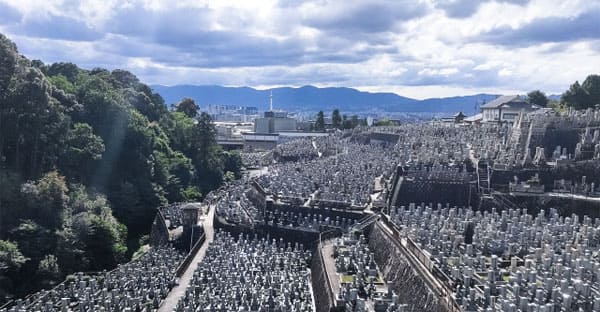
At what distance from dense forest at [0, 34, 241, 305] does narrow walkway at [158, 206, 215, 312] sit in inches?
204

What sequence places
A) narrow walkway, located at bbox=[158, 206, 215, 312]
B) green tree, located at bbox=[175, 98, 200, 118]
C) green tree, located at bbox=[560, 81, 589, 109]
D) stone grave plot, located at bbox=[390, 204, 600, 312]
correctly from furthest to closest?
green tree, located at bbox=[175, 98, 200, 118], green tree, located at bbox=[560, 81, 589, 109], narrow walkway, located at bbox=[158, 206, 215, 312], stone grave plot, located at bbox=[390, 204, 600, 312]

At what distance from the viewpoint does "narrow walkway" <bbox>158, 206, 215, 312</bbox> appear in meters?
19.4

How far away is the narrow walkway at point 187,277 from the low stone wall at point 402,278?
26.6 ft

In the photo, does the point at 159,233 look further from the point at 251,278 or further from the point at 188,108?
the point at 188,108

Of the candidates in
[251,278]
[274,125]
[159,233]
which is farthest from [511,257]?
[274,125]

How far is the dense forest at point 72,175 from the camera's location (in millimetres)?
24394

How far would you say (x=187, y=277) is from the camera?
22562 millimetres

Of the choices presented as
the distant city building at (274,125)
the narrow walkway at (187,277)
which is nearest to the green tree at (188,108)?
the distant city building at (274,125)

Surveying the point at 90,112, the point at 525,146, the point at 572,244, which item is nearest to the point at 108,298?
the point at 572,244

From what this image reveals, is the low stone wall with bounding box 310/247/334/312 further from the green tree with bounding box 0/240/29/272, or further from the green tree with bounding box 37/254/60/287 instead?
the green tree with bounding box 0/240/29/272

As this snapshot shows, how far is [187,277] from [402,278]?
390 inches

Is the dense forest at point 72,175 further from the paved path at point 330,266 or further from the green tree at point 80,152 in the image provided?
the paved path at point 330,266

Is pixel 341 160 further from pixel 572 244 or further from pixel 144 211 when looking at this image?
pixel 572 244

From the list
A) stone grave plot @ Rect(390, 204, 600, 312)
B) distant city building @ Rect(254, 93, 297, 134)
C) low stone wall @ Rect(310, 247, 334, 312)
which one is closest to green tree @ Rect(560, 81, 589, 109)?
stone grave plot @ Rect(390, 204, 600, 312)
